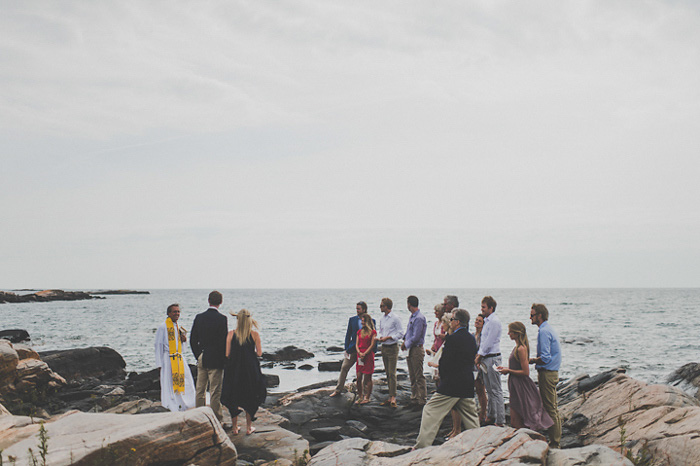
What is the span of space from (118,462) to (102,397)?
1112cm

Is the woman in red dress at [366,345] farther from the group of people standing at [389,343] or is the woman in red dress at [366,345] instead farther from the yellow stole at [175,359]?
the yellow stole at [175,359]

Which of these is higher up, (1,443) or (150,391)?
(1,443)

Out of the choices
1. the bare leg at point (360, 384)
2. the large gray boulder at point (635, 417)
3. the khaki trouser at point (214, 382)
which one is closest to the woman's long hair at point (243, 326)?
the khaki trouser at point (214, 382)

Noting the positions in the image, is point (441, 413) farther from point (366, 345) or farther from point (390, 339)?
point (390, 339)

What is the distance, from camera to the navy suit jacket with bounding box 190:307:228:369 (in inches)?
384

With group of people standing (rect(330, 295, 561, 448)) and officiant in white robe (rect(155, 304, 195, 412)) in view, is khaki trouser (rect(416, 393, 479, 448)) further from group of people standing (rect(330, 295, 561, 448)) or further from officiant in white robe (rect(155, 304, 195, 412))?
officiant in white robe (rect(155, 304, 195, 412))

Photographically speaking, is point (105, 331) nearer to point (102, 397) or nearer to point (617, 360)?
point (102, 397)

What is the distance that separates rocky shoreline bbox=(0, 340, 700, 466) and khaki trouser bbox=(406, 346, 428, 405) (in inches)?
23.1

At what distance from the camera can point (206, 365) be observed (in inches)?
392

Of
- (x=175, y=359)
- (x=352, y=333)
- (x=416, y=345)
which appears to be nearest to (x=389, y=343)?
A: (x=416, y=345)

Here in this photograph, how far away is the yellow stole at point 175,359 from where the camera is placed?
35.0 feet

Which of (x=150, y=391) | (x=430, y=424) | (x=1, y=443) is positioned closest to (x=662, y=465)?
(x=430, y=424)

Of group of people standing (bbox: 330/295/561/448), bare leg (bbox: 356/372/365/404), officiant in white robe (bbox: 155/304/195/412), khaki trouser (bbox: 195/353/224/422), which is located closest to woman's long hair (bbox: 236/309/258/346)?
khaki trouser (bbox: 195/353/224/422)

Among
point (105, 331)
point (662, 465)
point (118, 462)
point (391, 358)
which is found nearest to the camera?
point (118, 462)
